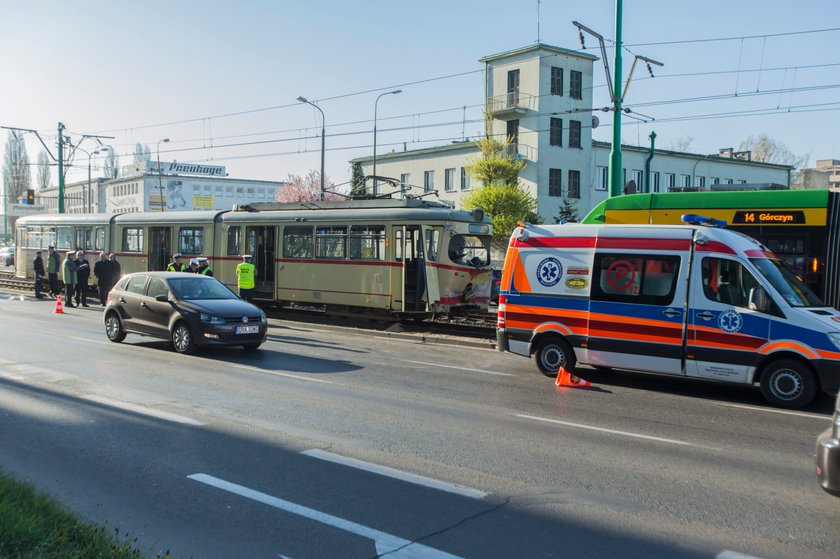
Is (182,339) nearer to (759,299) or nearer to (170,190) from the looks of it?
(759,299)

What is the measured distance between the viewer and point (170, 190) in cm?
10931

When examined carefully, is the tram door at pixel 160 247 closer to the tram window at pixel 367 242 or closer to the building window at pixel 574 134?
the tram window at pixel 367 242

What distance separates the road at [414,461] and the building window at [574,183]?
38.7m

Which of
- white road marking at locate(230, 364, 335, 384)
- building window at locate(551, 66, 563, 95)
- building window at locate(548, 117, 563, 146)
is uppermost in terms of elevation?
building window at locate(551, 66, 563, 95)

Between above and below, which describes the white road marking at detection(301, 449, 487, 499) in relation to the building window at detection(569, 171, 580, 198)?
below

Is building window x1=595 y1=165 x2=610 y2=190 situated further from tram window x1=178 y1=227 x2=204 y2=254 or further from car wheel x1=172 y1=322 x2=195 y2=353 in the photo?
car wheel x1=172 y1=322 x2=195 y2=353

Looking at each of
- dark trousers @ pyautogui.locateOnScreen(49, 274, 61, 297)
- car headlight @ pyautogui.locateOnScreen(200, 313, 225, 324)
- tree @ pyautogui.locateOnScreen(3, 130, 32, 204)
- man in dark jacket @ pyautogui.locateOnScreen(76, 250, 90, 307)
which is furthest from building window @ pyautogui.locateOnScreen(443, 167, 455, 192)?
tree @ pyautogui.locateOnScreen(3, 130, 32, 204)

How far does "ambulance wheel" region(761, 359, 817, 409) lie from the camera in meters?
9.50

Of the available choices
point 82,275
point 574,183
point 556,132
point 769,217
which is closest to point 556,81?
point 556,132

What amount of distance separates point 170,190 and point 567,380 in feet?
353

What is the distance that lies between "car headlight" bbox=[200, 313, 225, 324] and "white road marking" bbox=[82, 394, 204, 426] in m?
3.93

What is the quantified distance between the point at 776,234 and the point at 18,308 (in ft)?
73.7

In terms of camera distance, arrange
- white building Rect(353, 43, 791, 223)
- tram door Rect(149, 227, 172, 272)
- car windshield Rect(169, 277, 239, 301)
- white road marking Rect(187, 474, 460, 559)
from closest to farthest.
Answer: white road marking Rect(187, 474, 460, 559) → car windshield Rect(169, 277, 239, 301) → tram door Rect(149, 227, 172, 272) → white building Rect(353, 43, 791, 223)

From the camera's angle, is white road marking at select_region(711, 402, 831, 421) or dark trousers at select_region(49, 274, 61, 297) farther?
dark trousers at select_region(49, 274, 61, 297)
